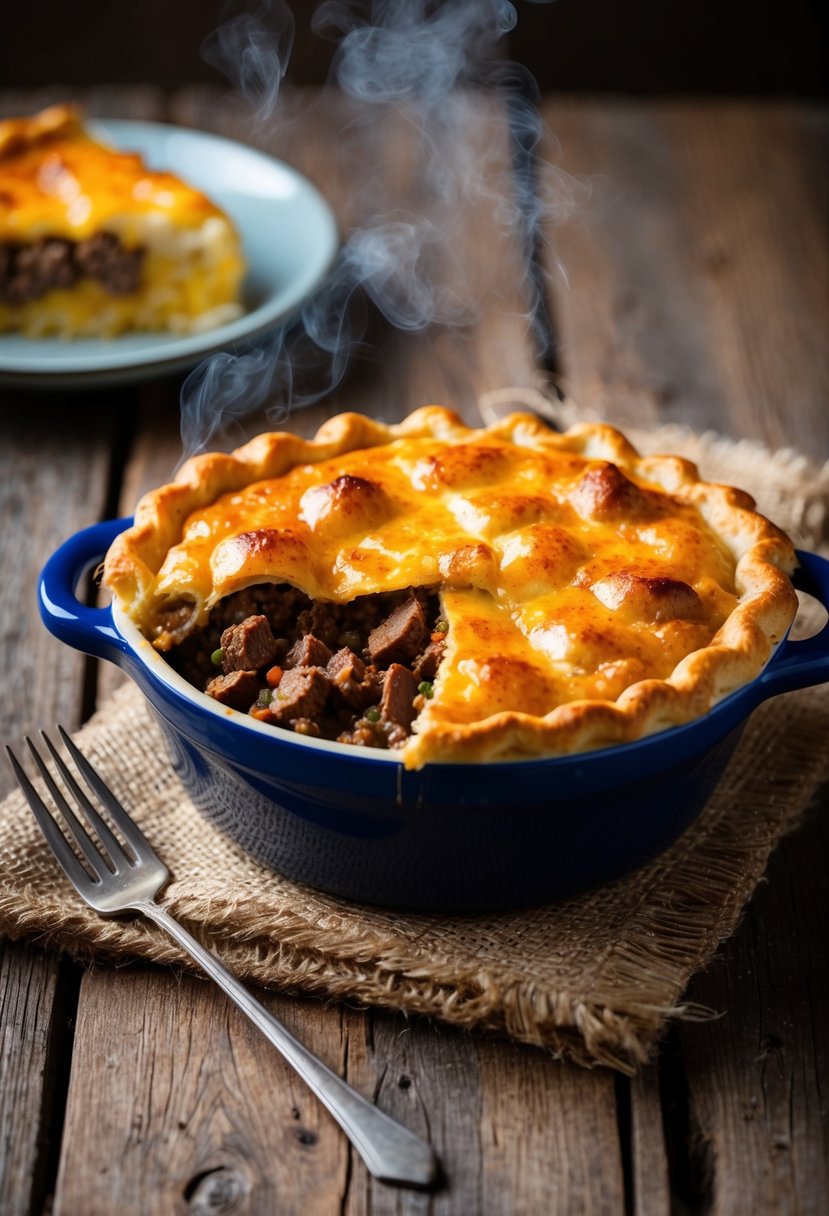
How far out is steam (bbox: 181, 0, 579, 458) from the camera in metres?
4.21

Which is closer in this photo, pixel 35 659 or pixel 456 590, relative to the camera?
pixel 456 590

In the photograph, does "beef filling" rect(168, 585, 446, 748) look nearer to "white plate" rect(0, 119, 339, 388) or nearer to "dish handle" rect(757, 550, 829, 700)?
"dish handle" rect(757, 550, 829, 700)

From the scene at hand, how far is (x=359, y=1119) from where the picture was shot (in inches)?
79.5

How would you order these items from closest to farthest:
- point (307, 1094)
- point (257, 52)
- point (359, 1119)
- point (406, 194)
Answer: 1. point (359, 1119)
2. point (307, 1094)
3. point (406, 194)
4. point (257, 52)

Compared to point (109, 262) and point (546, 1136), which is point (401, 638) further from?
point (109, 262)

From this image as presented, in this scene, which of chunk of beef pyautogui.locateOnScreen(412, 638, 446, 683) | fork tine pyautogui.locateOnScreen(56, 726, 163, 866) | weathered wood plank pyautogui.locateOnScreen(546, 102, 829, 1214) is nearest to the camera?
weathered wood plank pyautogui.locateOnScreen(546, 102, 829, 1214)

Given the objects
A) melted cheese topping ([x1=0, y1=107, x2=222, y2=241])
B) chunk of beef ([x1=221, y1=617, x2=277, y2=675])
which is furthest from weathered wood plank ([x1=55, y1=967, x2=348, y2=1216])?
melted cheese topping ([x1=0, y1=107, x2=222, y2=241])

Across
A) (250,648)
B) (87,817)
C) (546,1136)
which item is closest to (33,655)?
(87,817)

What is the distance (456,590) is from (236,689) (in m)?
0.44

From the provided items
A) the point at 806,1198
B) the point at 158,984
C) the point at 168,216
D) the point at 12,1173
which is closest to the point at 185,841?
the point at 158,984

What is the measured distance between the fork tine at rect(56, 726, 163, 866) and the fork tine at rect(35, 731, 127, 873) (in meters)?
0.02

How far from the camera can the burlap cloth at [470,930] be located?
2.20 meters

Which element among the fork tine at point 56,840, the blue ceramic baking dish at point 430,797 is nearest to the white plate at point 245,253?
the blue ceramic baking dish at point 430,797

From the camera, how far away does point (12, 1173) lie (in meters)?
2.03
